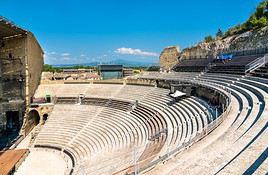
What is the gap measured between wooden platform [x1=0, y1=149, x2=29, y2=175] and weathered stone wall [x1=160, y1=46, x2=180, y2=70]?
94.0ft

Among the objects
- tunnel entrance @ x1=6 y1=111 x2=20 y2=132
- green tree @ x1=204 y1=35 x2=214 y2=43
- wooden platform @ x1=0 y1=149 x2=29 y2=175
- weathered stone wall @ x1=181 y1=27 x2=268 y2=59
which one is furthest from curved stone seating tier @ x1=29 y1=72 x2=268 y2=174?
green tree @ x1=204 y1=35 x2=214 y2=43

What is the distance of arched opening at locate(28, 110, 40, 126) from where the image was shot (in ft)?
84.1

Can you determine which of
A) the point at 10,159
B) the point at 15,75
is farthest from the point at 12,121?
the point at 10,159

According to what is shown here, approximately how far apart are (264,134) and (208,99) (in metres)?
10.0

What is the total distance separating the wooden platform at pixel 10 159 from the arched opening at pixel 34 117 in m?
6.89

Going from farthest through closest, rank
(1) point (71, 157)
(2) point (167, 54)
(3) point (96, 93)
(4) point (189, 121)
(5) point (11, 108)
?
(2) point (167, 54) < (3) point (96, 93) < (5) point (11, 108) < (1) point (71, 157) < (4) point (189, 121)

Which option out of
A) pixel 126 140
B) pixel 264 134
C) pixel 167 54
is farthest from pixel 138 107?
pixel 167 54

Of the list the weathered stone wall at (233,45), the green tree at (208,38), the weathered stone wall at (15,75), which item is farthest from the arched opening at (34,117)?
the green tree at (208,38)

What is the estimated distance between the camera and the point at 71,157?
725 inches

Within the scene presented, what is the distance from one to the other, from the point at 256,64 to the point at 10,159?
18.3m

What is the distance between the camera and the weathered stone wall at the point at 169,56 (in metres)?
42.8

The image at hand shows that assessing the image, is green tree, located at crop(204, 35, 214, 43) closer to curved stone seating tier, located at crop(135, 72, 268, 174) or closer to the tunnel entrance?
the tunnel entrance

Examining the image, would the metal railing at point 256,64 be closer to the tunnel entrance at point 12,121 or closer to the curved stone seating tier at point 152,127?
the curved stone seating tier at point 152,127

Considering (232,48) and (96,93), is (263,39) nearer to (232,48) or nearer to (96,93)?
(232,48)
